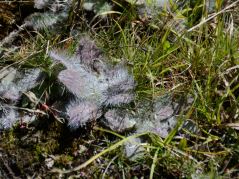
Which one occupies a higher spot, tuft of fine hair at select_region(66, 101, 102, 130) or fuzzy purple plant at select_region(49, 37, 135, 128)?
fuzzy purple plant at select_region(49, 37, 135, 128)

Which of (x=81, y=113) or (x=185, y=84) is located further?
(x=185, y=84)

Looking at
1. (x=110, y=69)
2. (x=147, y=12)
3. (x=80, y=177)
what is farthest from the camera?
(x=147, y=12)

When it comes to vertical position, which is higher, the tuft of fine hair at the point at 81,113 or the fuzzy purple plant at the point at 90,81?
the fuzzy purple plant at the point at 90,81

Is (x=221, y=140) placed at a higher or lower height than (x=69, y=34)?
lower

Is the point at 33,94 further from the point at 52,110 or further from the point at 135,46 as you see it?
the point at 135,46

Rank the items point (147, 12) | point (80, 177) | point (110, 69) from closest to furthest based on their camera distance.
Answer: point (80, 177) → point (110, 69) → point (147, 12)

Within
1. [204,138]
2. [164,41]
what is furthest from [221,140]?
[164,41]

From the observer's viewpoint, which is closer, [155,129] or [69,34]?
[155,129]

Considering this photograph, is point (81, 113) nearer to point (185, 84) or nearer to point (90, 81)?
point (90, 81)

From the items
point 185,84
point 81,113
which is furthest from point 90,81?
point 185,84

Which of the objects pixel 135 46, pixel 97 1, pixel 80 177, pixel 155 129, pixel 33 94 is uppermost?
pixel 97 1
